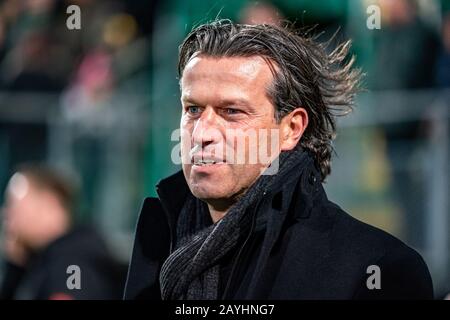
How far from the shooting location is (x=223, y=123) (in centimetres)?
298

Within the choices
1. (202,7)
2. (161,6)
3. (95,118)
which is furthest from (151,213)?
(161,6)

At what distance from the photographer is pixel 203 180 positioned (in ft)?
9.72

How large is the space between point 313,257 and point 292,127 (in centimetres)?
48

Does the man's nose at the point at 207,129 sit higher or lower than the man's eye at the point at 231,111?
lower

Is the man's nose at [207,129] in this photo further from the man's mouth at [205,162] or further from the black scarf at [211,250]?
the black scarf at [211,250]

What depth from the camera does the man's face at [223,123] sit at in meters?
2.96

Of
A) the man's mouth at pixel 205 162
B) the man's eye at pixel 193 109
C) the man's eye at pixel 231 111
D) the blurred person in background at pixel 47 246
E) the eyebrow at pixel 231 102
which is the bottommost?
the blurred person in background at pixel 47 246

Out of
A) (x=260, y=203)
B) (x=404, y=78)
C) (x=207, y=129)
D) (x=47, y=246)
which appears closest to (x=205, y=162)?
(x=207, y=129)

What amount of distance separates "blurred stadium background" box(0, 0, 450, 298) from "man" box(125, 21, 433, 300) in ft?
7.09

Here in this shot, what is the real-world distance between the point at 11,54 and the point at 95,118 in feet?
3.87

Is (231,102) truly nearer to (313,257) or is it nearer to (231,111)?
(231,111)

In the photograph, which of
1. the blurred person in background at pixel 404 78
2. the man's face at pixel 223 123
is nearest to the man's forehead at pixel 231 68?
the man's face at pixel 223 123

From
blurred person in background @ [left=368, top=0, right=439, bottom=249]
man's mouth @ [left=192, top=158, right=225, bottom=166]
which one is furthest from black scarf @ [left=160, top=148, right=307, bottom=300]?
blurred person in background @ [left=368, top=0, right=439, bottom=249]

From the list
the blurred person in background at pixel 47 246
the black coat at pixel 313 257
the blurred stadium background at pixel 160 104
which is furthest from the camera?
the blurred stadium background at pixel 160 104
